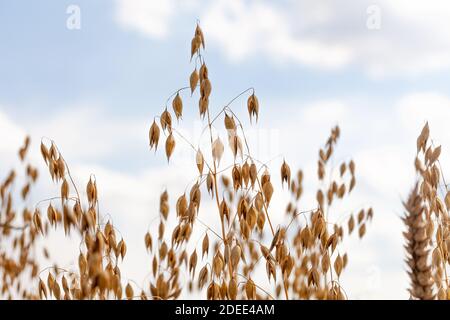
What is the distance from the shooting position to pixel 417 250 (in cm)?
222

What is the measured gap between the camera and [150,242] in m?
3.13

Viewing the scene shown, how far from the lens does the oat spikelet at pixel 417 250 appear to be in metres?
2.12

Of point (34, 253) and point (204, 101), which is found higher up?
point (204, 101)

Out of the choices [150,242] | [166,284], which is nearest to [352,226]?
[150,242]

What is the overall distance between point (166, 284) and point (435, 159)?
4.19ft

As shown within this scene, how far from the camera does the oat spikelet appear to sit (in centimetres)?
212

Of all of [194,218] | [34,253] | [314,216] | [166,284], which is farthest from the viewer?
[34,253]

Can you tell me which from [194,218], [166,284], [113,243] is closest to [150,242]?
[166,284]

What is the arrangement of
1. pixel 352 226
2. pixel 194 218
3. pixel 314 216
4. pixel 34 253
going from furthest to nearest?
pixel 34 253 < pixel 352 226 < pixel 314 216 < pixel 194 218
